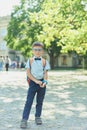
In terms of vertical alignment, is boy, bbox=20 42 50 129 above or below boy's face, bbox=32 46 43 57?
below

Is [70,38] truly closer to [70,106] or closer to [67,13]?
[67,13]

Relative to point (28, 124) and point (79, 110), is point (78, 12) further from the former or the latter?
point (28, 124)

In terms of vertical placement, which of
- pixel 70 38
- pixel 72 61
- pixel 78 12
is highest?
pixel 78 12

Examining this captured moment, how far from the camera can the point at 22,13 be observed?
2500 inches

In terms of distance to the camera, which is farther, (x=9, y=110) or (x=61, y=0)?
(x=61, y=0)

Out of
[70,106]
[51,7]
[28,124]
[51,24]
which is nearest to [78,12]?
[51,7]

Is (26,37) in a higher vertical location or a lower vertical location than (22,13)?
lower

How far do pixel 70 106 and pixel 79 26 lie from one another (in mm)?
16226

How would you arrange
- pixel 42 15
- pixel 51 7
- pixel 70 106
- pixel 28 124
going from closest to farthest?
pixel 28 124 < pixel 70 106 < pixel 51 7 < pixel 42 15

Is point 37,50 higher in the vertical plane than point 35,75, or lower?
higher

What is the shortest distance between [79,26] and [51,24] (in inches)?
231

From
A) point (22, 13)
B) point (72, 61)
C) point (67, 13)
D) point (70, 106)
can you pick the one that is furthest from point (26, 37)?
point (70, 106)

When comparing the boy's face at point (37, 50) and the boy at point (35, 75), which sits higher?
the boy's face at point (37, 50)

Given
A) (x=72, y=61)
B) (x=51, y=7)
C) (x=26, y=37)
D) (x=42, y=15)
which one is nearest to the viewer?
(x=51, y=7)
